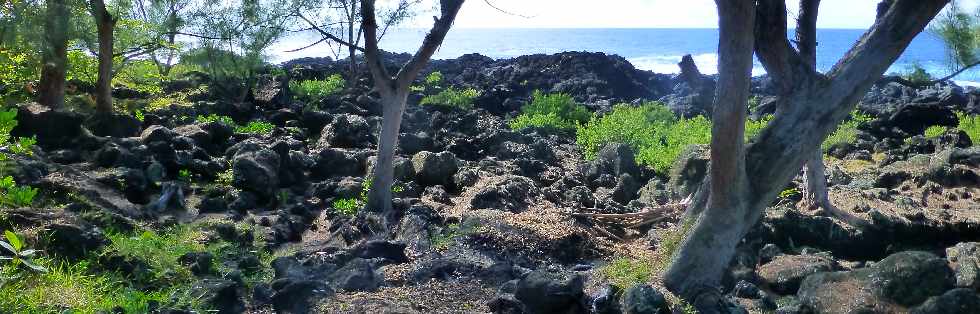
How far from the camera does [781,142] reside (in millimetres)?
6082

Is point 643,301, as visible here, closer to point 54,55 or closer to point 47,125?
point 47,125

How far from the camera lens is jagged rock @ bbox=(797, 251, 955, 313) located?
217 inches

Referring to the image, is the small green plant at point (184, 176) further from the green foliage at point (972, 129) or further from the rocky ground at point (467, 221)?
the green foliage at point (972, 129)

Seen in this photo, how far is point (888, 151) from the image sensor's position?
14680mm

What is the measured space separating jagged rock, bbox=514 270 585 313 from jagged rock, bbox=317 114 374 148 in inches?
325

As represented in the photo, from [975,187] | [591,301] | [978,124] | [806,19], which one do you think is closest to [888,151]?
[978,124]

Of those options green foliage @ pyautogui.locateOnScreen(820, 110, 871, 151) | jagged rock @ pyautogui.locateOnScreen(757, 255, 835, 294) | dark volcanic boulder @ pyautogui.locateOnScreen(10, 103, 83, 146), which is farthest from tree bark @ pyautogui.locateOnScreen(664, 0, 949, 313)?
green foliage @ pyautogui.locateOnScreen(820, 110, 871, 151)

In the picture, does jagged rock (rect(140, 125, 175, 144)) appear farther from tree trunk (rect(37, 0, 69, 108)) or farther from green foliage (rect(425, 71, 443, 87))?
green foliage (rect(425, 71, 443, 87))

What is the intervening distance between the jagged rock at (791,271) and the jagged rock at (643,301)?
136 cm

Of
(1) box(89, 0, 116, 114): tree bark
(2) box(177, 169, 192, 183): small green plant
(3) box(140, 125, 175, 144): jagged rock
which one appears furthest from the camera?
(1) box(89, 0, 116, 114): tree bark

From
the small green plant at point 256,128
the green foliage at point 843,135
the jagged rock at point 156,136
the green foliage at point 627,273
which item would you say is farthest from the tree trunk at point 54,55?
the green foliage at point 843,135

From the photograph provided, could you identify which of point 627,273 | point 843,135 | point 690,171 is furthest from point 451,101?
point 627,273

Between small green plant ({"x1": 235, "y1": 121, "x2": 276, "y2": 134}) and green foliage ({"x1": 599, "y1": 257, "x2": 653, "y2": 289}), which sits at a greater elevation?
small green plant ({"x1": 235, "y1": 121, "x2": 276, "y2": 134})

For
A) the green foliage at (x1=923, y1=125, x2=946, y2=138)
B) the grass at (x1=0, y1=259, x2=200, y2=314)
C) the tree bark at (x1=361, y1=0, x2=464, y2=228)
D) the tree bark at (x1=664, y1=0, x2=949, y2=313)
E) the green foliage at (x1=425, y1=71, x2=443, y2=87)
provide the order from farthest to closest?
the green foliage at (x1=425, y1=71, x2=443, y2=87) < the green foliage at (x1=923, y1=125, x2=946, y2=138) < the tree bark at (x1=361, y1=0, x2=464, y2=228) < the tree bark at (x1=664, y1=0, x2=949, y2=313) < the grass at (x1=0, y1=259, x2=200, y2=314)
